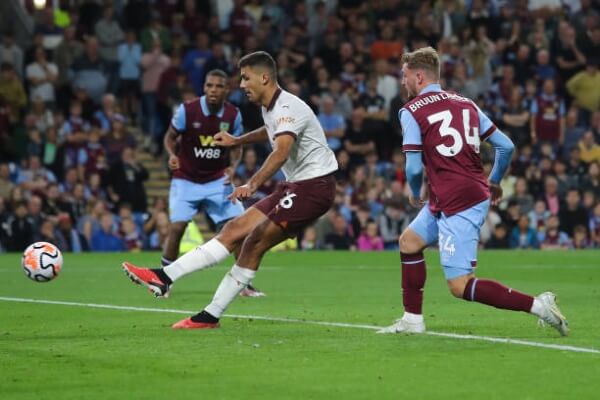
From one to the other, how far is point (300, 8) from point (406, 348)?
21961 millimetres

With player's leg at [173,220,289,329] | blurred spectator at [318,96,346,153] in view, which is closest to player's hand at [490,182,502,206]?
player's leg at [173,220,289,329]

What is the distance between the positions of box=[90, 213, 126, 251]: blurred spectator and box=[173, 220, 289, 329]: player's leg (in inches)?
583

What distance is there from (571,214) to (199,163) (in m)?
12.4

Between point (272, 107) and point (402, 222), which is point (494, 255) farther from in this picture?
Answer: point (272, 107)

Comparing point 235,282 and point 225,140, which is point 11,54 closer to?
point 225,140

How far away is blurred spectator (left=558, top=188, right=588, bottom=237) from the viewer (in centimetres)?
2678

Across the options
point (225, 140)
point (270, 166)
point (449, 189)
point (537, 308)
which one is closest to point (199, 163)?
point (225, 140)

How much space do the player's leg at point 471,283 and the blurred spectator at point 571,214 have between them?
1665 cm

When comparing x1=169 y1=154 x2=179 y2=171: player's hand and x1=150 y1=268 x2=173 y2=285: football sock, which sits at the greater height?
x1=169 y1=154 x2=179 y2=171: player's hand

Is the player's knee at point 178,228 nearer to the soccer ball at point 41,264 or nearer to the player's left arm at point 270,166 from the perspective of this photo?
the soccer ball at point 41,264

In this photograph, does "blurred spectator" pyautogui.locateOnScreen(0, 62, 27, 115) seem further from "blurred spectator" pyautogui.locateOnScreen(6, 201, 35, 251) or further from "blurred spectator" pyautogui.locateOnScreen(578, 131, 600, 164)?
"blurred spectator" pyautogui.locateOnScreen(578, 131, 600, 164)

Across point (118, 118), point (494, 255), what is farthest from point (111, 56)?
point (494, 255)

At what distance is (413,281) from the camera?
428 inches

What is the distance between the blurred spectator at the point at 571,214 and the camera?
26.8 m
